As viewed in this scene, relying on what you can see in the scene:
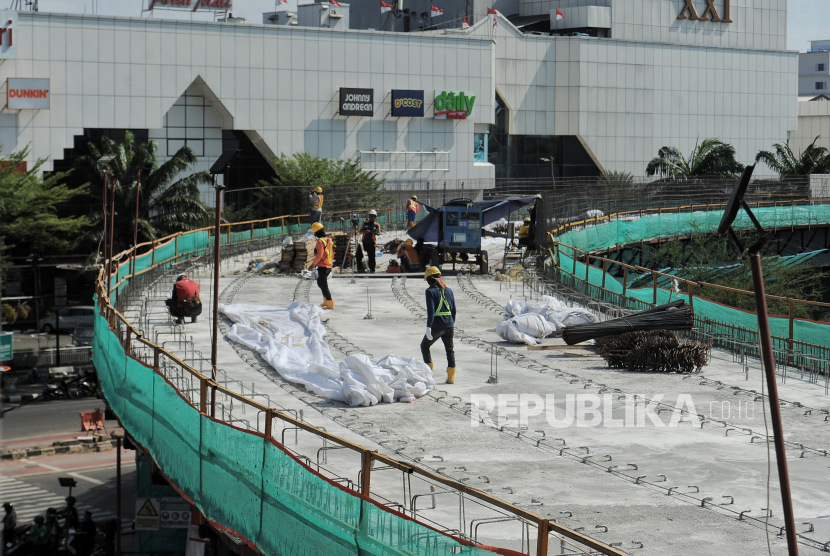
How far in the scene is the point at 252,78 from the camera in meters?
63.6

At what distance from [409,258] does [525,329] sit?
10.7 m

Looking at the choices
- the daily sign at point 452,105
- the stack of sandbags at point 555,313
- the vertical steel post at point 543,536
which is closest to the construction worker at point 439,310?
the stack of sandbags at point 555,313

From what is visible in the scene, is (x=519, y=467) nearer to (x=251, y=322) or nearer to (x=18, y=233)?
(x=251, y=322)

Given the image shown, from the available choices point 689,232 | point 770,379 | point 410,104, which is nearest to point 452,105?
point 410,104

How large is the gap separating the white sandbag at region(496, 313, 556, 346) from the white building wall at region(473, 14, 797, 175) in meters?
57.2

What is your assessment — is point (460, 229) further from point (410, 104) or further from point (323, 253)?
point (410, 104)

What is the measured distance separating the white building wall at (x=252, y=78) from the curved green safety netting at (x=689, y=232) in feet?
91.6

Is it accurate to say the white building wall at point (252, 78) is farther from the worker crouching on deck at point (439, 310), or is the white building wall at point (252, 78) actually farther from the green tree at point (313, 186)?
the worker crouching on deck at point (439, 310)

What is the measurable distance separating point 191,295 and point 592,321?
7.87m

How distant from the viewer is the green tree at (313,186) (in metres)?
42.8

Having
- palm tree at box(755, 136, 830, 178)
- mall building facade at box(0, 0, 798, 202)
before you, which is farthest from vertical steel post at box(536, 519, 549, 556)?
palm tree at box(755, 136, 830, 178)

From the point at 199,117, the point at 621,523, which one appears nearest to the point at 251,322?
the point at 621,523

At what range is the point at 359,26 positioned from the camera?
285 feet

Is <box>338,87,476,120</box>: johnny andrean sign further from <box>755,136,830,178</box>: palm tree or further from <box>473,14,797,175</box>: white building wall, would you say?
<box>755,136,830,178</box>: palm tree
